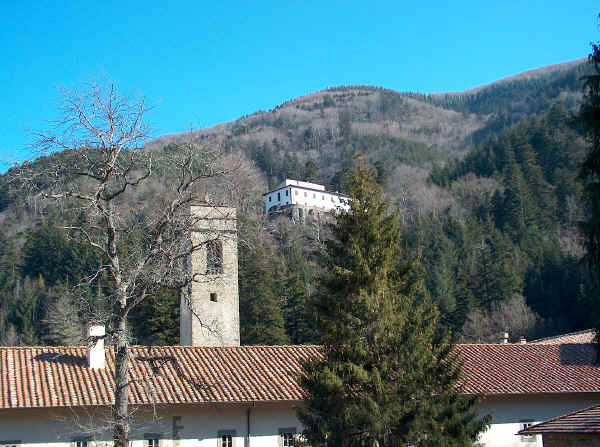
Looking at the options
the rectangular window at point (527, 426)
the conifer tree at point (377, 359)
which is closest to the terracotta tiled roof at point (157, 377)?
the conifer tree at point (377, 359)

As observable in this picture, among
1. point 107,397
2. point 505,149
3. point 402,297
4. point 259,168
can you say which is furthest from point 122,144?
point 259,168

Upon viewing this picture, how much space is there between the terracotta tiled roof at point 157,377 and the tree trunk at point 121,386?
4.76 metres

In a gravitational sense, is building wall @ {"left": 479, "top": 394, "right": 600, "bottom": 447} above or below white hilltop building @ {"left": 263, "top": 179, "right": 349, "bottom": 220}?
below

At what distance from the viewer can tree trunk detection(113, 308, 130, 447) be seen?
1384 cm

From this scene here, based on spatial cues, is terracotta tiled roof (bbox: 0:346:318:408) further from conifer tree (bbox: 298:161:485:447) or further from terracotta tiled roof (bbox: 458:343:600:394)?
terracotta tiled roof (bbox: 458:343:600:394)

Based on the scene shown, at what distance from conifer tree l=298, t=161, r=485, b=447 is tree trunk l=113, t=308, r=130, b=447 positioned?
418 cm

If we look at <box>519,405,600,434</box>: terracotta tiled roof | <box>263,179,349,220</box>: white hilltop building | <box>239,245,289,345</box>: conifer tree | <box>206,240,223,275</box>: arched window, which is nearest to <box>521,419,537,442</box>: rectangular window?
Answer: <box>519,405,600,434</box>: terracotta tiled roof

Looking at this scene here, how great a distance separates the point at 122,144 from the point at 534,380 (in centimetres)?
1775

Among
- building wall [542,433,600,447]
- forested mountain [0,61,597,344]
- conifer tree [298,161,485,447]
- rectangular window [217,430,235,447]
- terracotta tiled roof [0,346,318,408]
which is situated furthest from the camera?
forested mountain [0,61,597,344]

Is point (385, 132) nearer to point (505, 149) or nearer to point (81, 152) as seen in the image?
point (505, 149)

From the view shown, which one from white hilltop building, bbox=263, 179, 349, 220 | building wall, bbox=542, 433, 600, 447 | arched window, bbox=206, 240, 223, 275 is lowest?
building wall, bbox=542, 433, 600, 447

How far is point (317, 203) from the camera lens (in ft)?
392

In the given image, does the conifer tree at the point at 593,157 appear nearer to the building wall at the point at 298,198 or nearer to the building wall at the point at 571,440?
the building wall at the point at 571,440

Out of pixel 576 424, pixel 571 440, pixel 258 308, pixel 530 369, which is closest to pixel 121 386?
pixel 571 440
